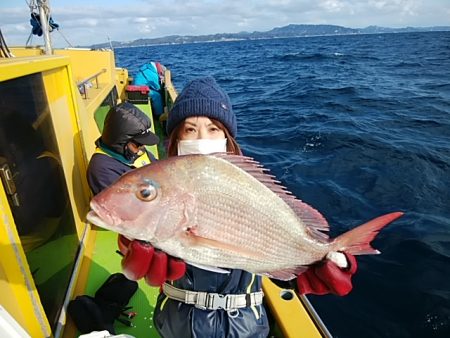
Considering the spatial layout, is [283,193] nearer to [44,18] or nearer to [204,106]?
[204,106]

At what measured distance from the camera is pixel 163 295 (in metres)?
2.31

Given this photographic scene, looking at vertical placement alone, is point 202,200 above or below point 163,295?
above

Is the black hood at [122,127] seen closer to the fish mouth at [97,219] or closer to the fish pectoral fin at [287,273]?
the fish mouth at [97,219]

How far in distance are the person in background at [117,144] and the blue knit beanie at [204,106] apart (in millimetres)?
2040

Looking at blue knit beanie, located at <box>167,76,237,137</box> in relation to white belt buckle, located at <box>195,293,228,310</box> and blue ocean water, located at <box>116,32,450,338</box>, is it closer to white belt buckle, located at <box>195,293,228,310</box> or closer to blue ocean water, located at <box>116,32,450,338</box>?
white belt buckle, located at <box>195,293,228,310</box>

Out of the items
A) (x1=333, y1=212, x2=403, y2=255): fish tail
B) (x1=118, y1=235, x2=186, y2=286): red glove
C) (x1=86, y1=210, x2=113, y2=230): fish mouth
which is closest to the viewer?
(x1=86, y1=210, x2=113, y2=230): fish mouth

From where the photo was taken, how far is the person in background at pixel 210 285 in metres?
2.06

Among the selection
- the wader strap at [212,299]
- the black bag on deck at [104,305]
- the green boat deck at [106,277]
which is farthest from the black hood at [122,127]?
the wader strap at [212,299]

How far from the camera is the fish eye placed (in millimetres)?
1573

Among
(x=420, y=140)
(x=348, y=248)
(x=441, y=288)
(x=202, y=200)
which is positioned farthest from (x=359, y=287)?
(x=420, y=140)

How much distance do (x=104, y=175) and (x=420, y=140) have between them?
9343 mm

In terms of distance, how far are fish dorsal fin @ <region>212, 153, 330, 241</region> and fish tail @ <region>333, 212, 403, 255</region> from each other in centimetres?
10

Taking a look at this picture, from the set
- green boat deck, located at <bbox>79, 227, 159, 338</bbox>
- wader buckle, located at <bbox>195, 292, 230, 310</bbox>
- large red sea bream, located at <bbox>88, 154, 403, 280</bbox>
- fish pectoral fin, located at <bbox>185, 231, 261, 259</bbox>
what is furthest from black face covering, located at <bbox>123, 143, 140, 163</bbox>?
fish pectoral fin, located at <bbox>185, 231, 261, 259</bbox>

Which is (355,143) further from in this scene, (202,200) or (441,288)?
(202,200)
